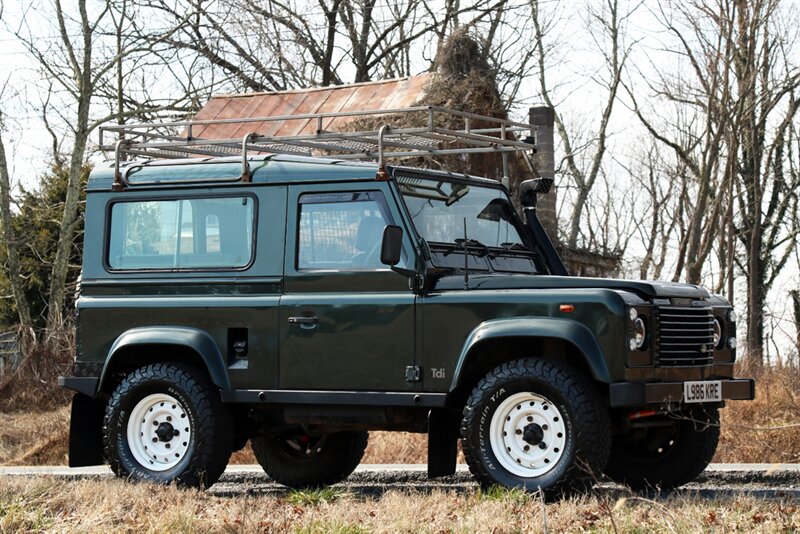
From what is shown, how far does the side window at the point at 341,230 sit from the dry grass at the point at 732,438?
3.43 m

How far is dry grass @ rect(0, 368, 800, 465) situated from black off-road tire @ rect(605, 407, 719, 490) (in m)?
1.15

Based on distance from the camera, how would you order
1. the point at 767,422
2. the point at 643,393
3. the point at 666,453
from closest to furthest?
the point at 643,393
the point at 666,453
the point at 767,422

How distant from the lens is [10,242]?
2644 cm

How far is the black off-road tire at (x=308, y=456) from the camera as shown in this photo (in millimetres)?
10867

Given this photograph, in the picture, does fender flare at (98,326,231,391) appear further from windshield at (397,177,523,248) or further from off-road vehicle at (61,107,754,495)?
windshield at (397,177,523,248)

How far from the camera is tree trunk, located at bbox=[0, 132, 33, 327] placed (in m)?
26.5

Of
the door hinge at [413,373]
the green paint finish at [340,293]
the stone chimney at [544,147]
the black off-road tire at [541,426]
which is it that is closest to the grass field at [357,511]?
the black off-road tire at [541,426]

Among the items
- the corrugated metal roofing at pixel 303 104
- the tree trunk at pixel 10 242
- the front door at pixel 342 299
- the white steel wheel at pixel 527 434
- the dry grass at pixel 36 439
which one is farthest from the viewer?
the tree trunk at pixel 10 242

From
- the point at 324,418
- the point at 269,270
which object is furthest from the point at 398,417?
the point at 269,270

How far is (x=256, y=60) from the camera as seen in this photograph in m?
33.7

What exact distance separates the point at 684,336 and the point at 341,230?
2.43 meters

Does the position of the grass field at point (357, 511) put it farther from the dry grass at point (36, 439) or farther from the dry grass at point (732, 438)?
the dry grass at point (36, 439)

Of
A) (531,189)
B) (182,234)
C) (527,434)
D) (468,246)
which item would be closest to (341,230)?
(468,246)

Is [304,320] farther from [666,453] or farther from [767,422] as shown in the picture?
[767,422]
